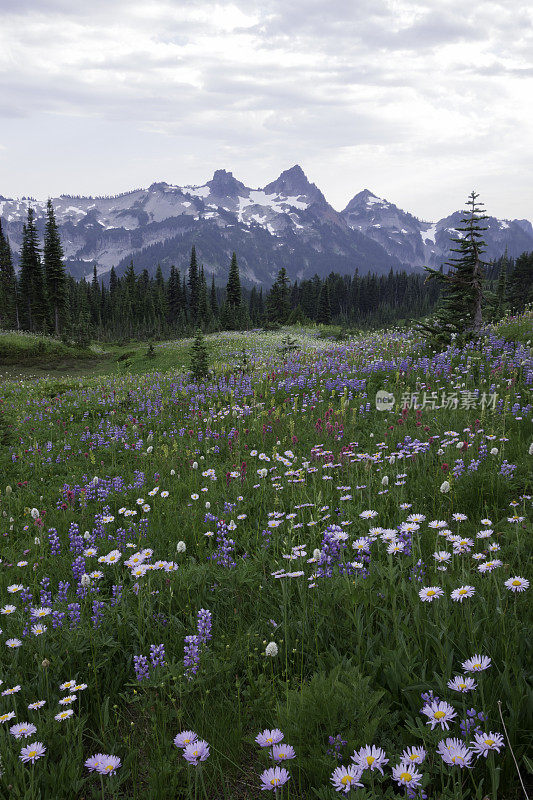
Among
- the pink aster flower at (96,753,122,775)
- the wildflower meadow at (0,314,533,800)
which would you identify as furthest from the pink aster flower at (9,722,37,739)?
the pink aster flower at (96,753,122,775)

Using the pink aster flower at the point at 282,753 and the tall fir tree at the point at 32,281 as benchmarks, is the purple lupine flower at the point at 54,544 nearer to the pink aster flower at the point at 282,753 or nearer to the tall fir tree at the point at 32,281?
the pink aster flower at the point at 282,753

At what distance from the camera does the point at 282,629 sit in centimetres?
290

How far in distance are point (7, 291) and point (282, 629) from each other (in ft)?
260

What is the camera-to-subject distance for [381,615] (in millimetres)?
2723

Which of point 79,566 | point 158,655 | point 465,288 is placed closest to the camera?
point 158,655

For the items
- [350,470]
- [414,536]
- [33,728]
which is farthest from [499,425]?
[33,728]

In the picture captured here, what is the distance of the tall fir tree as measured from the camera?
2366 inches

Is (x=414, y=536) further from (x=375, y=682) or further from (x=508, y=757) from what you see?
(x=508, y=757)

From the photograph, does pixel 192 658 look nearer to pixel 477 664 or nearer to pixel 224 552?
pixel 224 552

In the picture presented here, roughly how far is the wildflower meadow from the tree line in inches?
520

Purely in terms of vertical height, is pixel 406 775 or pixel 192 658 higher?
pixel 406 775

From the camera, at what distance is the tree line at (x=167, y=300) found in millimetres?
60281

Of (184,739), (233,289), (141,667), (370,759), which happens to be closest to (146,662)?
(141,667)

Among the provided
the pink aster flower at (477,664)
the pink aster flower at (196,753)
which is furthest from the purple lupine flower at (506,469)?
the pink aster flower at (196,753)
